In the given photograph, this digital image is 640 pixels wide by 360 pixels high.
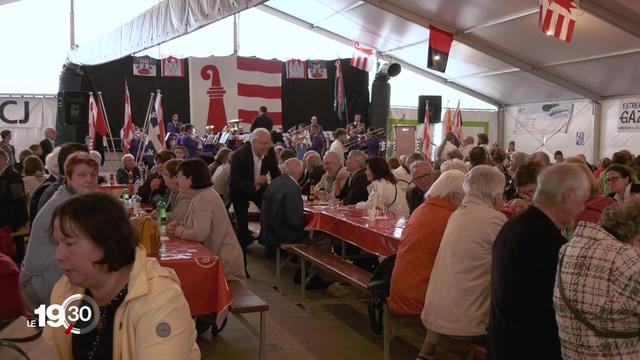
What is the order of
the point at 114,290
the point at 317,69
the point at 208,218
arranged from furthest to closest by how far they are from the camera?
the point at 317,69 < the point at 208,218 < the point at 114,290

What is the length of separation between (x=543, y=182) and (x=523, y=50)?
485 inches

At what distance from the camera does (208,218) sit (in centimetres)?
420

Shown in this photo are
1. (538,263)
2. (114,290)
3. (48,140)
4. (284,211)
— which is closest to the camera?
(114,290)

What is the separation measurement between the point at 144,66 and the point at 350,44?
5.68 m

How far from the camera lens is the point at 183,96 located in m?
15.6

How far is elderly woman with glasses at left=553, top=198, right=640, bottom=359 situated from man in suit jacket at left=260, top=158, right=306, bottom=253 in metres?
3.81

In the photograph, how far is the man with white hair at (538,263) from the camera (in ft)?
8.02

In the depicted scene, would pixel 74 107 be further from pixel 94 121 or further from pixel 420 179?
pixel 420 179

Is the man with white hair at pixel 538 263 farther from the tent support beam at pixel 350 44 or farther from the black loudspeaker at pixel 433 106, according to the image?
the tent support beam at pixel 350 44

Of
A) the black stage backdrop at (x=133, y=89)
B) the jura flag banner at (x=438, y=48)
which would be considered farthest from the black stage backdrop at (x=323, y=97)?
the jura flag banner at (x=438, y=48)

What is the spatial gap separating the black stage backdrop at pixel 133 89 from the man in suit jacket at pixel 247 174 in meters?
8.94

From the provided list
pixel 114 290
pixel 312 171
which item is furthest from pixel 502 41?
pixel 114 290

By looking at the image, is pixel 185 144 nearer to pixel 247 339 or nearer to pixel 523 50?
pixel 523 50

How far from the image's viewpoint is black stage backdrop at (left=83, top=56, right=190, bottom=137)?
15.0 meters
